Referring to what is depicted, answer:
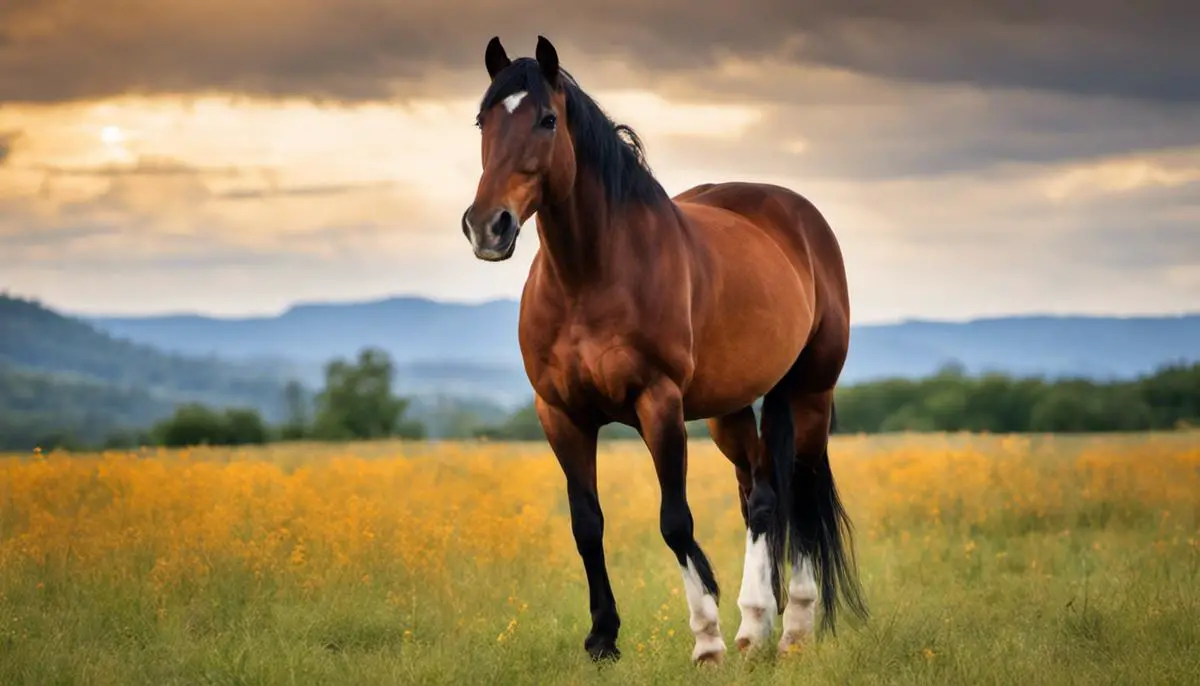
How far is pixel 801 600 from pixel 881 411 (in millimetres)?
53107

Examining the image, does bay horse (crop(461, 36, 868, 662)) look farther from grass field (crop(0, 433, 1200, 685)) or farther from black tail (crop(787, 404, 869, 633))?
grass field (crop(0, 433, 1200, 685))

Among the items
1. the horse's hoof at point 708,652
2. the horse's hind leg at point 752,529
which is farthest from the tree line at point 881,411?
the horse's hoof at point 708,652

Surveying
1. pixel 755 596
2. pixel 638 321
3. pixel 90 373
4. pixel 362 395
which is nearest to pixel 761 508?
pixel 755 596

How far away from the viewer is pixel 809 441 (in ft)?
28.5

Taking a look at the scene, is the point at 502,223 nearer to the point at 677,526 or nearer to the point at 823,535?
the point at 677,526

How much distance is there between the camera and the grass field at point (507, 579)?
6758mm

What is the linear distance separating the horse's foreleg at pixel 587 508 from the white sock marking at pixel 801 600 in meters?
1.58

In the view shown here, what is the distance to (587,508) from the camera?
7008 mm

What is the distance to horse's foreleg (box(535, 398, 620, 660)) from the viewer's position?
6891mm

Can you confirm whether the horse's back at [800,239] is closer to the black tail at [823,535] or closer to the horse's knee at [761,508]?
the black tail at [823,535]

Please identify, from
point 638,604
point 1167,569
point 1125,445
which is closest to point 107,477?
point 638,604

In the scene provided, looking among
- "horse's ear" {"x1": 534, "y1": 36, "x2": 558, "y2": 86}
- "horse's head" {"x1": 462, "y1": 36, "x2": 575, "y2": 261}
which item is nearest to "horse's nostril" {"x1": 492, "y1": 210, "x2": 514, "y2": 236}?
"horse's head" {"x1": 462, "y1": 36, "x2": 575, "y2": 261}

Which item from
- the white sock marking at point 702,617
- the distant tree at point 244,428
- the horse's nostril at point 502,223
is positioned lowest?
the white sock marking at point 702,617

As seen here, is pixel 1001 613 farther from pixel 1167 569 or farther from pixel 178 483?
pixel 178 483
